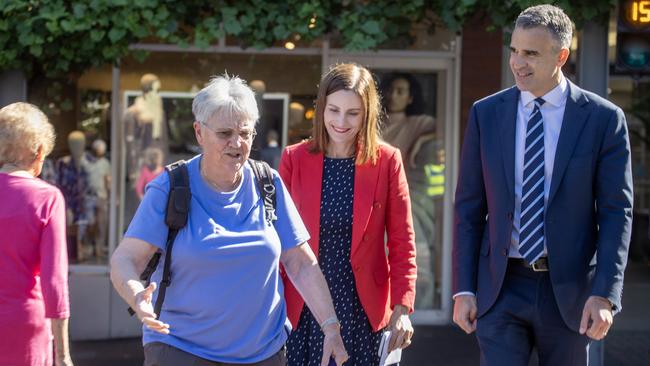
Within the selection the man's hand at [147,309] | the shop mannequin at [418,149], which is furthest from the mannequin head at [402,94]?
the man's hand at [147,309]

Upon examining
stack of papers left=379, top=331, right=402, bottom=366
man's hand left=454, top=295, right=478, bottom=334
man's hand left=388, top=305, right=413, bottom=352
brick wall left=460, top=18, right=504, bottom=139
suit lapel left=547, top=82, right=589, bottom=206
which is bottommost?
stack of papers left=379, top=331, right=402, bottom=366

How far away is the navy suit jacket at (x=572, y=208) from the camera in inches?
162

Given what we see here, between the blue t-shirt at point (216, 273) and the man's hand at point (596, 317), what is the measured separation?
1231 mm

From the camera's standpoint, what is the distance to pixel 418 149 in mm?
9664

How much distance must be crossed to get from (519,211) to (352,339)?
1.02m

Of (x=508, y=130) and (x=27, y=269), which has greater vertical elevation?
(x=508, y=130)

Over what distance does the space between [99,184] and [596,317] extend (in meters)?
6.30

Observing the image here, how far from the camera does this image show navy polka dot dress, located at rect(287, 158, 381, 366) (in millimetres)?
4707

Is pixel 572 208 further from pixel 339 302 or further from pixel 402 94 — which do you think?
pixel 402 94

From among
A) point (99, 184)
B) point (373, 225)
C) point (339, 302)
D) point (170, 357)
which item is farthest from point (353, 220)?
point (99, 184)

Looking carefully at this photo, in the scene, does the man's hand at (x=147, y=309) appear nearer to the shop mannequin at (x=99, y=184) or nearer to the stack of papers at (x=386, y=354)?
the stack of papers at (x=386, y=354)

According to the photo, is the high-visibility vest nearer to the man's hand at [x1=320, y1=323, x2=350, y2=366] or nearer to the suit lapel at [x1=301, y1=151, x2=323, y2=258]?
the suit lapel at [x1=301, y1=151, x2=323, y2=258]

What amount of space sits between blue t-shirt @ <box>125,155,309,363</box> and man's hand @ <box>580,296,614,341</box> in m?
1.23

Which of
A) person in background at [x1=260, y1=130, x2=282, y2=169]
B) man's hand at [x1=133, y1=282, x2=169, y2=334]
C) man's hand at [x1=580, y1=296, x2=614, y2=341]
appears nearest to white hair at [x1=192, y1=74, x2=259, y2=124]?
man's hand at [x1=133, y1=282, x2=169, y2=334]
